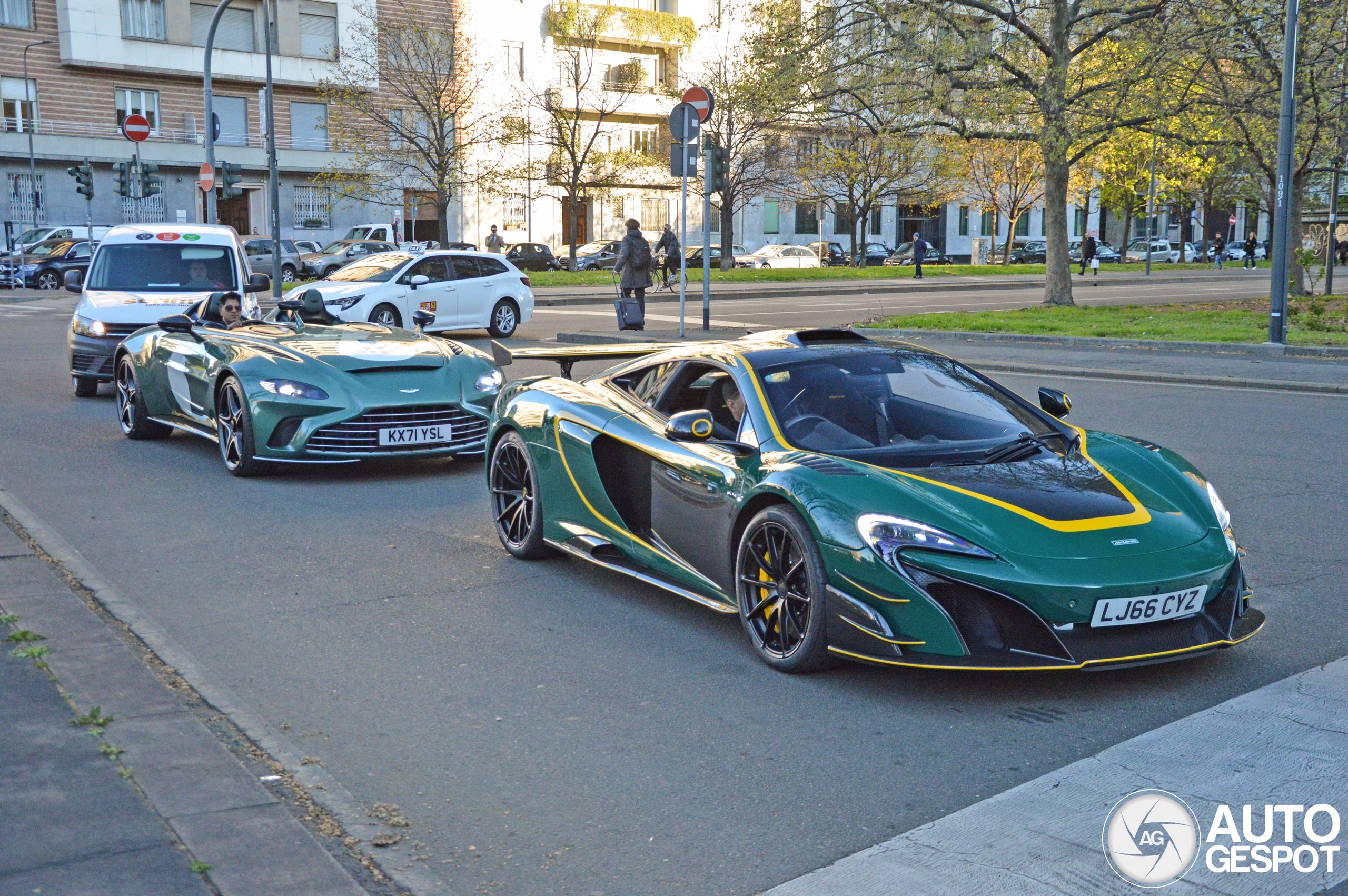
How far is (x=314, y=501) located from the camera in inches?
335

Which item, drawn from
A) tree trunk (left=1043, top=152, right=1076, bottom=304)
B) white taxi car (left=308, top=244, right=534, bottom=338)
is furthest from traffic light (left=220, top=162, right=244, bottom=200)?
tree trunk (left=1043, top=152, right=1076, bottom=304)

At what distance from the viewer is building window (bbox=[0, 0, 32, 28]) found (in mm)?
51781

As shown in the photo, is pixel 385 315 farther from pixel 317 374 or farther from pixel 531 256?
pixel 531 256

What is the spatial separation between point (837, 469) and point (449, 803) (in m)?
1.92

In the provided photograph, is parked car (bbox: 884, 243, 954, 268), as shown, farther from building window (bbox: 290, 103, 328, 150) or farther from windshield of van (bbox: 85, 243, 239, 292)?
windshield of van (bbox: 85, 243, 239, 292)

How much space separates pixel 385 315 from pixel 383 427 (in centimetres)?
1235

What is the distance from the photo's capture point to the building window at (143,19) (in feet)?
176

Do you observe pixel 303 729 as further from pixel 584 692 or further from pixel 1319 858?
pixel 1319 858

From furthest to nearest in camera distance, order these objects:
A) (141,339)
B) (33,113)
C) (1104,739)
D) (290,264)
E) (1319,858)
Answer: (33,113), (290,264), (141,339), (1104,739), (1319,858)

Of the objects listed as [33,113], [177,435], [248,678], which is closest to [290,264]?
[33,113]

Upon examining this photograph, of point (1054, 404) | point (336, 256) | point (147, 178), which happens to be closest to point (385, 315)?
point (1054, 404)

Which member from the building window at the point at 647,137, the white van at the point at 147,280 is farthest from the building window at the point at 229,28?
the white van at the point at 147,280

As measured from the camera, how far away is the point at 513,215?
6469 cm

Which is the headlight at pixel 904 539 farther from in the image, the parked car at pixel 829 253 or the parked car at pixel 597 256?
the parked car at pixel 829 253
